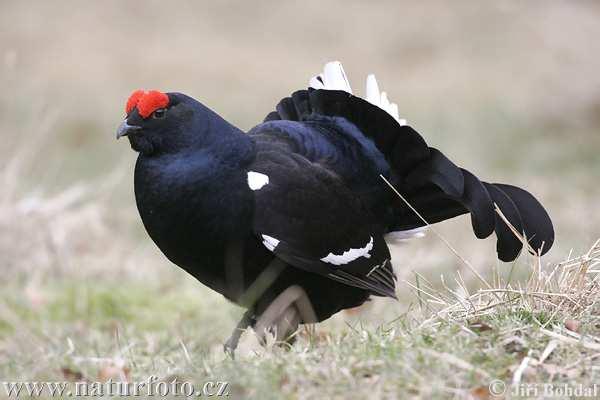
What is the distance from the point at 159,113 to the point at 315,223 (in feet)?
2.60

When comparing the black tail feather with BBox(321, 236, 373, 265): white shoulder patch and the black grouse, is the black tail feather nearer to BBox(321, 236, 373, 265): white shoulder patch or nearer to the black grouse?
the black grouse

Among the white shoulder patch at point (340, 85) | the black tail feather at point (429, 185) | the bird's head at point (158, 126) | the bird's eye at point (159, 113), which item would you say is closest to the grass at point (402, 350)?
the black tail feather at point (429, 185)

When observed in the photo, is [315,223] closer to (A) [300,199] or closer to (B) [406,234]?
(A) [300,199]

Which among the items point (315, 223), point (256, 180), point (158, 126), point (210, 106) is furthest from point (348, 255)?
point (210, 106)

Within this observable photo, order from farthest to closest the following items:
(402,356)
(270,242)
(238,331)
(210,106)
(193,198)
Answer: (210,106), (238,331), (270,242), (193,198), (402,356)

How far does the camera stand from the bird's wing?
12.9ft

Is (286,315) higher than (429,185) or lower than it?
lower

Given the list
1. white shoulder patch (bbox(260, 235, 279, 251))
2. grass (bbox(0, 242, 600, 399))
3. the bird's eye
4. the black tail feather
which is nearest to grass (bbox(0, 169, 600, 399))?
grass (bbox(0, 242, 600, 399))

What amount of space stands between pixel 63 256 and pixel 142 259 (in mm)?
793

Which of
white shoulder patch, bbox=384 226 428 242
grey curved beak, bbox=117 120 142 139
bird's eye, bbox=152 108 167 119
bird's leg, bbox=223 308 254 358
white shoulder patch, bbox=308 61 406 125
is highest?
white shoulder patch, bbox=308 61 406 125

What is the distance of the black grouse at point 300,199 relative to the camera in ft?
12.6

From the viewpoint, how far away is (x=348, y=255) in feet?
13.9

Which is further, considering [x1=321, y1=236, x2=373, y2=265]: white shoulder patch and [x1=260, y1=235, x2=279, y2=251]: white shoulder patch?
[x1=321, y1=236, x2=373, y2=265]: white shoulder patch

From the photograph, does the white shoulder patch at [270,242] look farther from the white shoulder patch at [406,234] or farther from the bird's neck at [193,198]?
the white shoulder patch at [406,234]
